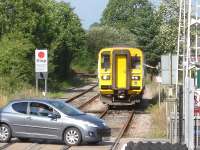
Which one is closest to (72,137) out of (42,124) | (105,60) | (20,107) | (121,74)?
(42,124)

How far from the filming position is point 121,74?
125ft

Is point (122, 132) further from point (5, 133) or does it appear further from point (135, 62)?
point (135, 62)

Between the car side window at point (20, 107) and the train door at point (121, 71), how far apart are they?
14.5 m

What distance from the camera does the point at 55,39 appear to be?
60438mm

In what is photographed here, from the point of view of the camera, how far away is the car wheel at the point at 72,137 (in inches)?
903

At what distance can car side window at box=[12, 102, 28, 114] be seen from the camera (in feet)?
77.7

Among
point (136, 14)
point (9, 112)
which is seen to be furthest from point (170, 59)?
point (136, 14)

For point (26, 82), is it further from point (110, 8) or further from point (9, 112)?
point (110, 8)

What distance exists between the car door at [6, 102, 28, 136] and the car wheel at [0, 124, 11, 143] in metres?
0.19

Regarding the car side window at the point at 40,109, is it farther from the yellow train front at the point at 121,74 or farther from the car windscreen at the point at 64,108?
the yellow train front at the point at 121,74

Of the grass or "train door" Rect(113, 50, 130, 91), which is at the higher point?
"train door" Rect(113, 50, 130, 91)

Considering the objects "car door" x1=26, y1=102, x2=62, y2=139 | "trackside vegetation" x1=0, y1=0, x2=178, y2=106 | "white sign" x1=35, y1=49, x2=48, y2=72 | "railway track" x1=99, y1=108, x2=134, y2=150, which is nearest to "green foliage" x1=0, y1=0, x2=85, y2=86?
"trackside vegetation" x1=0, y1=0, x2=178, y2=106

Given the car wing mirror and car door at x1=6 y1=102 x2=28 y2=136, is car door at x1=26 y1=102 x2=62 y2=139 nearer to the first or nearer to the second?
the car wing mirror

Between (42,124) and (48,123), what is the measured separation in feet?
0.68
